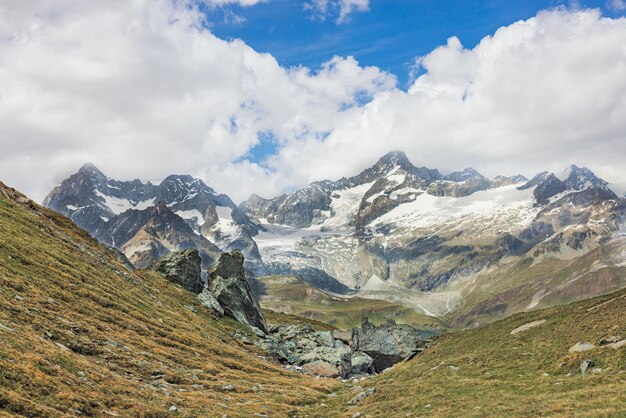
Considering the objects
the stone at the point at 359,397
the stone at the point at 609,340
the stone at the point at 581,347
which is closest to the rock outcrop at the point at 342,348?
the stone at the point at 359,397

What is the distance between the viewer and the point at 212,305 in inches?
3910

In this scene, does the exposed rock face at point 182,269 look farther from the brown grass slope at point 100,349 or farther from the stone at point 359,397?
the stone at point 359,397

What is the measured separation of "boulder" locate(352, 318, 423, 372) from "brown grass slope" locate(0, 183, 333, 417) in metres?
28.5

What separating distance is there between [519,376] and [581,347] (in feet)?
22.2

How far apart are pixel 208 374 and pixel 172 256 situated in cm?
7785

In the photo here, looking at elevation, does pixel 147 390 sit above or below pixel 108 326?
below

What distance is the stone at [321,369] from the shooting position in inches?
3063

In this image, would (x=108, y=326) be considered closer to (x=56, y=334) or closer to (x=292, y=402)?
(x=56, y=334)

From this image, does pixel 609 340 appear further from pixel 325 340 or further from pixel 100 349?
pixel 325 340

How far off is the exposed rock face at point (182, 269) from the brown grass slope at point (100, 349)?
31.4 metres

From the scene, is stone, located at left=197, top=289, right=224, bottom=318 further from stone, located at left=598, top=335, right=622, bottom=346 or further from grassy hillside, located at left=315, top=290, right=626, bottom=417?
stone, located at left=598, top=335, right=622, bottom=346

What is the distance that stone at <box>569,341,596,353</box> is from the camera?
43438 mm

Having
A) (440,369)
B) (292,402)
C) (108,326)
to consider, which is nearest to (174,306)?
(108,326)

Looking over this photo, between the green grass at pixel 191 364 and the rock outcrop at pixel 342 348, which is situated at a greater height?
the green grass at pixel 191 364
